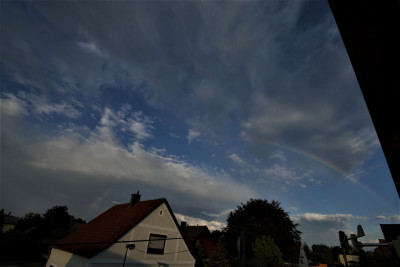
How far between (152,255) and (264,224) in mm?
22575

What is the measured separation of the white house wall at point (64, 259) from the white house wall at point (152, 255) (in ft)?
4.59

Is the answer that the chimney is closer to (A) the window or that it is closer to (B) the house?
(B) the house

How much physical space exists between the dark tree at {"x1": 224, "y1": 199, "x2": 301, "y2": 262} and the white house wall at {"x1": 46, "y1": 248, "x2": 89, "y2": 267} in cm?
2135

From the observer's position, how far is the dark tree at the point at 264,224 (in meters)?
30.6

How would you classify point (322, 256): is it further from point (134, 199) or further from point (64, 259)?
point (64, 259)

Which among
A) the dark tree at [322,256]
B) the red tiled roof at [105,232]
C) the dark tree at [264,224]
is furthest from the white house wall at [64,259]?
the dark tree at [322,256]

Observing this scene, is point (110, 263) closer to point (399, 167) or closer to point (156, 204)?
point (156, 204)

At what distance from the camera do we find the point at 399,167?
414cm

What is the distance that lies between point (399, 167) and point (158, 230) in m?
17.4

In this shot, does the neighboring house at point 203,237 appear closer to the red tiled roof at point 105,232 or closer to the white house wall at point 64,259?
the red tiled roof at point 105,232

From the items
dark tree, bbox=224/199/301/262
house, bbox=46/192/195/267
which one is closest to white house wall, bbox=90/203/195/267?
house, bbox=46/192/195/267

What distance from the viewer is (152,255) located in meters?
16.1

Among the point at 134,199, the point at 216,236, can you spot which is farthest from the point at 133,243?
the point at 216,236

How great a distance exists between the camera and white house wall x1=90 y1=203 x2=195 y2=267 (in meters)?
14.0
